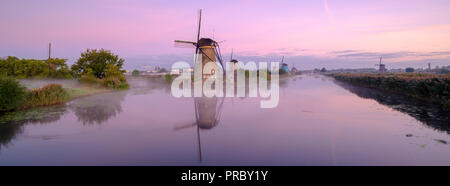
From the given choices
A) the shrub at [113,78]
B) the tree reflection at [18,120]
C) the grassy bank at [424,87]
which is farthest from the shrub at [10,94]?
the grassy bank at [424,87]

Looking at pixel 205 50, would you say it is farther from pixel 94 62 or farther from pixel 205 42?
pixel 94 62

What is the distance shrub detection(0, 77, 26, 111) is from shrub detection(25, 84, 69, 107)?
1267 millimetres

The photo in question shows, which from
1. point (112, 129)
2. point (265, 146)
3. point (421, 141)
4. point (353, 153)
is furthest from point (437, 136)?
point (112, 129)

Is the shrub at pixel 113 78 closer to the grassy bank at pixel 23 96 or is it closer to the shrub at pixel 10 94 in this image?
the grassy bank at pixel 23 96

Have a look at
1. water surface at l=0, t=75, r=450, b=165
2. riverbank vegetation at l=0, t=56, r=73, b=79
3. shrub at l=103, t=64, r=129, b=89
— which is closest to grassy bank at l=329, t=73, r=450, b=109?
water surface at l=0, t=75, r=450, b=165

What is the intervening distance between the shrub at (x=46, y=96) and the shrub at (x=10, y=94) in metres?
1.27

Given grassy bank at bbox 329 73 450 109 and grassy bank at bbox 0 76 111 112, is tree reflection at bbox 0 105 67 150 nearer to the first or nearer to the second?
grassy bank at bbox 0 76 111 112

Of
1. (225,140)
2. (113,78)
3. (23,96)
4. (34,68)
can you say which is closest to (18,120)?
(23,96)

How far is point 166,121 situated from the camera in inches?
415

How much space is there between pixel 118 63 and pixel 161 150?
28908 millimetres

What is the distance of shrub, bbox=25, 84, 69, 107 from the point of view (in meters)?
14.2

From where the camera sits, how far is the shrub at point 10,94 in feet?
39.1
